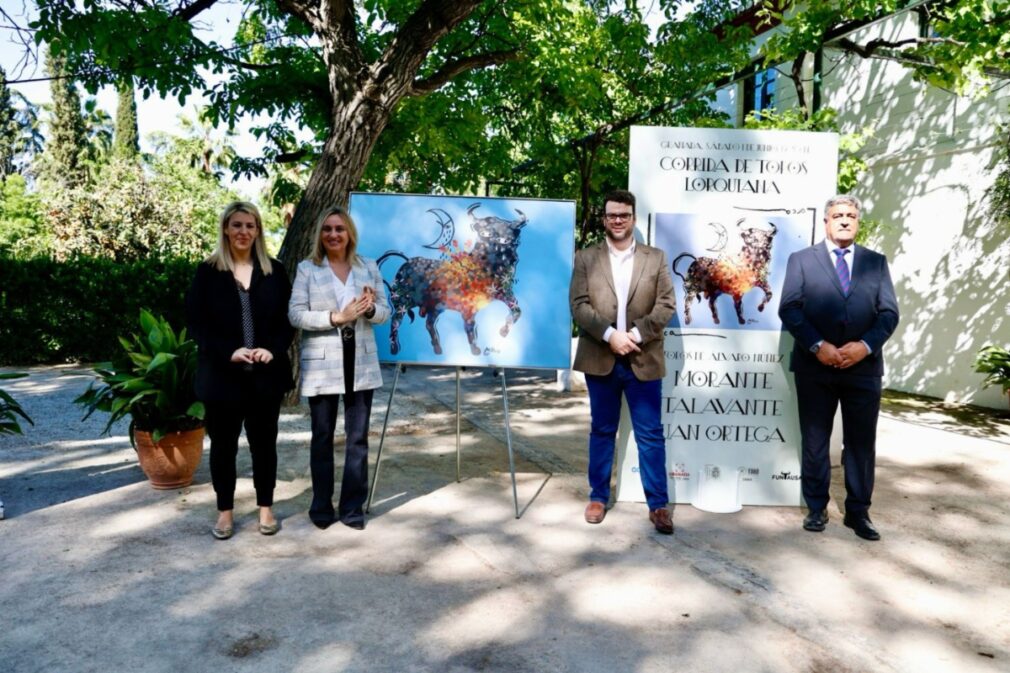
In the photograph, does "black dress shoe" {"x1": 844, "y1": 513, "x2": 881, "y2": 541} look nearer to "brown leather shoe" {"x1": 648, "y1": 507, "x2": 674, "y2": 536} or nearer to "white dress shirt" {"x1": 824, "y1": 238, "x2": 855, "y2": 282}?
"brown leather shoe" {"x1": 648, "y1": 507, "x2": 674, "y2": 536}

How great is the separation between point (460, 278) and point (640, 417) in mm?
1400

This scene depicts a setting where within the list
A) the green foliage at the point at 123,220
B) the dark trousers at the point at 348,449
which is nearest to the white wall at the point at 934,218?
the dark trousers at the point at 348,449

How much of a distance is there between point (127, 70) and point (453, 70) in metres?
3.19

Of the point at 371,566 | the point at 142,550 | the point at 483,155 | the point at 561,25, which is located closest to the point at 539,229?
the point at 371,566

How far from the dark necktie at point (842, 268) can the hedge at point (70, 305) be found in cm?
1065

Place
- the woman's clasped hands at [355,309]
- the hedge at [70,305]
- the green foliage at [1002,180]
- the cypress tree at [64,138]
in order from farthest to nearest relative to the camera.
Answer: the cypress tree at [64,138], the hedge at [70,305], the green foliage at [1002,180], the woman's clasped hands at [355,309]

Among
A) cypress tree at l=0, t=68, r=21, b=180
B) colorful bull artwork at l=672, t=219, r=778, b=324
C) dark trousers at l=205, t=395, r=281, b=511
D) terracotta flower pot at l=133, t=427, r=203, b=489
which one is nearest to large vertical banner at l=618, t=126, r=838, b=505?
colorful bull artwork at l=672, t=219, r=778, b=324

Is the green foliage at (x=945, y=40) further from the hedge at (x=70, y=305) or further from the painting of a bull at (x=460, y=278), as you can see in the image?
the hedge at (x=70, y=305)

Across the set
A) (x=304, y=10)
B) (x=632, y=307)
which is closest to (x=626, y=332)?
(x=632, y=307)

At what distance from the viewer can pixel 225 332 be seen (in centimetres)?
401

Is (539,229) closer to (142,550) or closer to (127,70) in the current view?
(142,550)

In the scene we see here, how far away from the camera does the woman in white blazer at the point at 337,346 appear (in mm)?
4133

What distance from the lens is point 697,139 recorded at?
4867mm

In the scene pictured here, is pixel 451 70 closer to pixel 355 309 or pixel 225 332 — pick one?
pixel 355 309
